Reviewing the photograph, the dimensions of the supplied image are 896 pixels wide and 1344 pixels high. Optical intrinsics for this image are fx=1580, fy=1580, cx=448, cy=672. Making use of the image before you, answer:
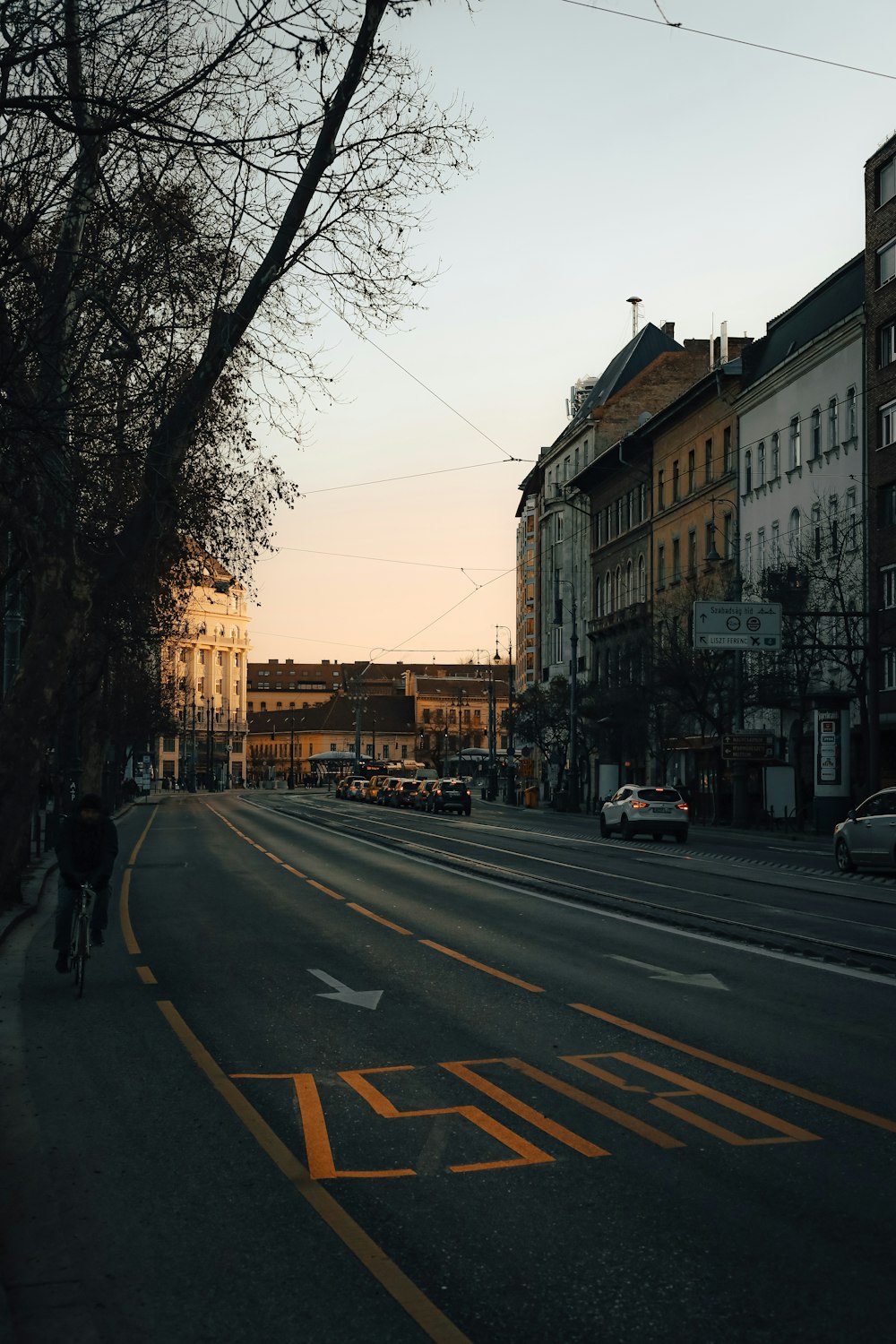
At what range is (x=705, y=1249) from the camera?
6094 mm

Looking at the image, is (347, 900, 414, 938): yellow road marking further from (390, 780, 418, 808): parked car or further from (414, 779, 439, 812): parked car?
(390, 780, 418, 808): parked car

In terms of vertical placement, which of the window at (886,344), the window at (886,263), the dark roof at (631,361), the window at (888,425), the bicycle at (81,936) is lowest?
the bicycle at (81,936)

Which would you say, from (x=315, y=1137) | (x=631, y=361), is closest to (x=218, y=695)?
(x=631, y=361)

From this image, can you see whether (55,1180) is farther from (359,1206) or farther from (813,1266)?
(813,1266)

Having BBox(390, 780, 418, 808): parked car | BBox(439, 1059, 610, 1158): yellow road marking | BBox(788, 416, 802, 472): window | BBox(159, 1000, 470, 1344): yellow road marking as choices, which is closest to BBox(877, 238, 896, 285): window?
BBox(788, 416, 802, 472): window

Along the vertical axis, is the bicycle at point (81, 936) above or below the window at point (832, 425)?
below

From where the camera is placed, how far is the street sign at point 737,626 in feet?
143

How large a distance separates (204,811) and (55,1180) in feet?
217

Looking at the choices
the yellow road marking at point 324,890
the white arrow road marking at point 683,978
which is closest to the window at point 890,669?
the yellow road marking at point 324,890

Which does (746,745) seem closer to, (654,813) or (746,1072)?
(654,813)

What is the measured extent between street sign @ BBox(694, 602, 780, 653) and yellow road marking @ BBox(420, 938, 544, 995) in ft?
90.4

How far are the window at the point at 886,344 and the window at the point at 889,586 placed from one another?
641 cm

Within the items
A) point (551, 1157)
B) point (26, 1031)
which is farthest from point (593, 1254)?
point (26, 1031)

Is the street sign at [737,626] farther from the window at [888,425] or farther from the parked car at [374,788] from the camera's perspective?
the parked car at [374,788]
